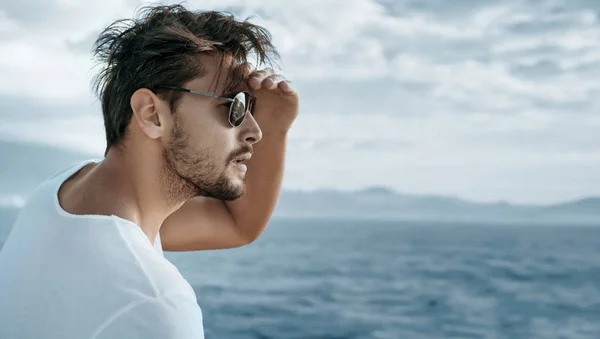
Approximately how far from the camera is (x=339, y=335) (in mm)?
20094

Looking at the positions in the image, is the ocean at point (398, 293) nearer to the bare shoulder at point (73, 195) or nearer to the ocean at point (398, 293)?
the ocean at point (398, 293)

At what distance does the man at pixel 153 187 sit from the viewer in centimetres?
156

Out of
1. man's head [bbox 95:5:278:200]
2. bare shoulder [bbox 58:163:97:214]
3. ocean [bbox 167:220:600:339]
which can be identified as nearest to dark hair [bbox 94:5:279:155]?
man's head [bbox 95:5:278:200]

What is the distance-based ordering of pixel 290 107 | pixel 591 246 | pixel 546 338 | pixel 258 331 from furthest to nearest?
pixel 591 246 → pixel 546 338 → pixel 258 331 → pixel 290 107

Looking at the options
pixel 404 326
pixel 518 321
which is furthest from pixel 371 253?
pixel 404 326

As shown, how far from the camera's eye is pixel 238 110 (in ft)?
7.15

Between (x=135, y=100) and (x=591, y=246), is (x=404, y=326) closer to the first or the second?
(x=135, y=100)

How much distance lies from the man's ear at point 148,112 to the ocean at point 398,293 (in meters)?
15.6

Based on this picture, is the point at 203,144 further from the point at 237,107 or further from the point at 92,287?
the point at 92,287

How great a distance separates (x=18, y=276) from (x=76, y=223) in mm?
196

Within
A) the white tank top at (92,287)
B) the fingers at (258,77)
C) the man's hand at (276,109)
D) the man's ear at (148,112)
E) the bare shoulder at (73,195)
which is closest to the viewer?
the white tank top at (92,287)

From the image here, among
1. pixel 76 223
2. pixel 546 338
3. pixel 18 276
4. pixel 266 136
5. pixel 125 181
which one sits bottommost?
pixel 546 338


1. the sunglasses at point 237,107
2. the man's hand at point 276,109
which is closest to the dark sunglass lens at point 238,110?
A: the sunglasses at point 237,107

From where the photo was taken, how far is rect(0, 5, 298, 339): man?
1562 millimetres
